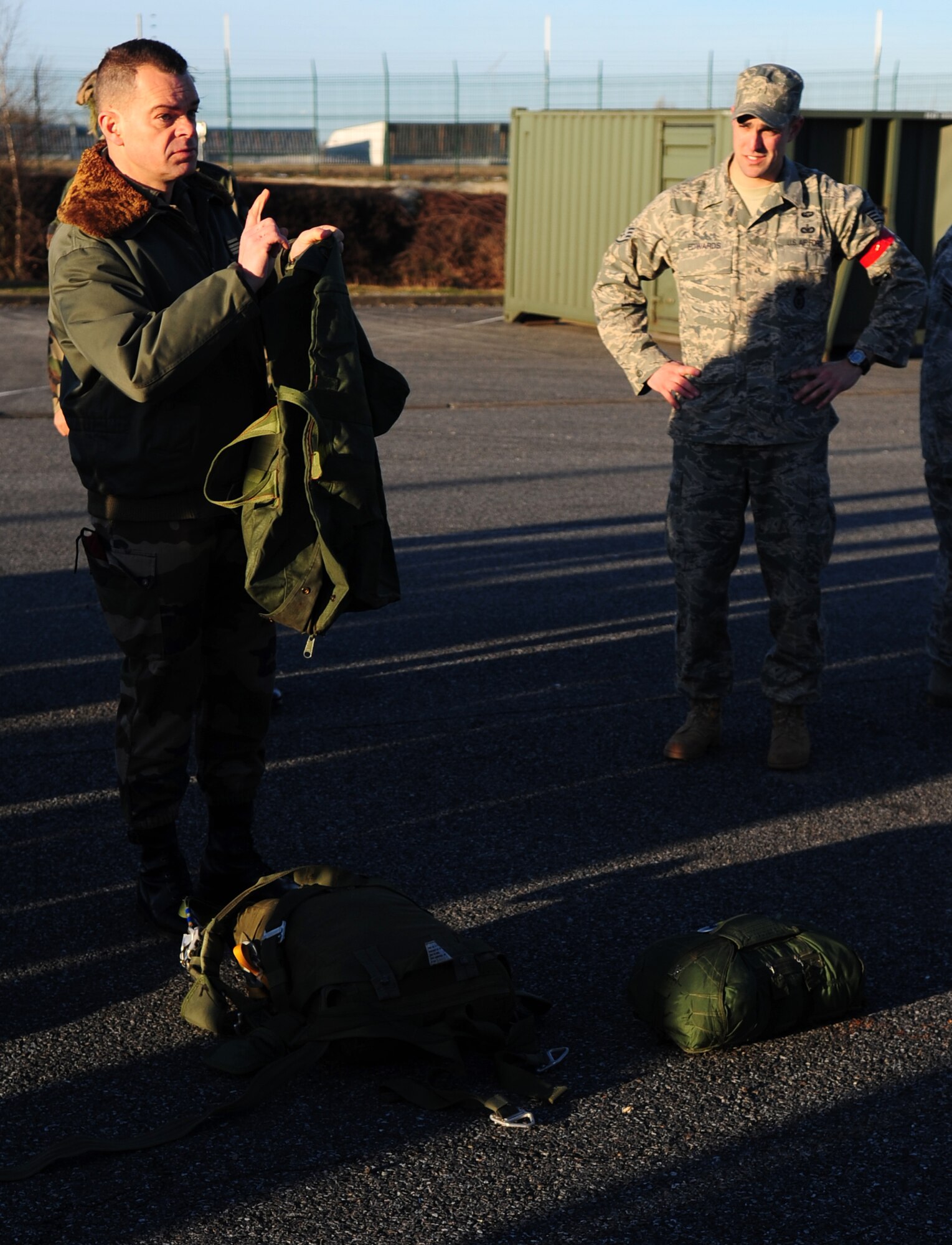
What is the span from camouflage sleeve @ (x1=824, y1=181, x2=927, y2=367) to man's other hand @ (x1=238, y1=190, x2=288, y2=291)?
2.23 m

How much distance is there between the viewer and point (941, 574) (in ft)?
17.9

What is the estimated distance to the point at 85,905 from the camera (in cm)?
389

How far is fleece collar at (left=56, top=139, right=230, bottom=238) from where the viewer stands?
3207 mm

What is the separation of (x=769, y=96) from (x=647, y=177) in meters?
12.8

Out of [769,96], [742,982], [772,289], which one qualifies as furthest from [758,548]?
[742,982]

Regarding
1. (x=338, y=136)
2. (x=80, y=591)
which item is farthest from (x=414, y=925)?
(x=338, y=136)

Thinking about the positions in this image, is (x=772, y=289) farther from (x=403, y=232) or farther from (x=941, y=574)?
(x=403, y=232)

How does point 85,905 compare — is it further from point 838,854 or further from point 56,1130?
point 838,854

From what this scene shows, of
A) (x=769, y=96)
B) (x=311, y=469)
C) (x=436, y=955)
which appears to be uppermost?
(x=769, y=96)

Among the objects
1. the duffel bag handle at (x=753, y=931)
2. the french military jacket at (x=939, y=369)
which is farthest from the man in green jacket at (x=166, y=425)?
the french military jacket at (x=939, y=369)

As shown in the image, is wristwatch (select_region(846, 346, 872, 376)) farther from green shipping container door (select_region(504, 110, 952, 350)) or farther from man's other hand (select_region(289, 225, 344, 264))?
green shipping container door (select_region(504, 110, 952, 350))

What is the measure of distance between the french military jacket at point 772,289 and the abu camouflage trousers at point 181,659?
185 centimetres

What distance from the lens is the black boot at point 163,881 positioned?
371cm

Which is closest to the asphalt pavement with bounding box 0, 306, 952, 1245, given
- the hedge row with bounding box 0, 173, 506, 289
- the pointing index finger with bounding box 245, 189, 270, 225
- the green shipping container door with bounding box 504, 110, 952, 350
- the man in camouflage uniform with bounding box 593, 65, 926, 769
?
the man in camouflage uniform with bounding box 593, 65, 926, 769
